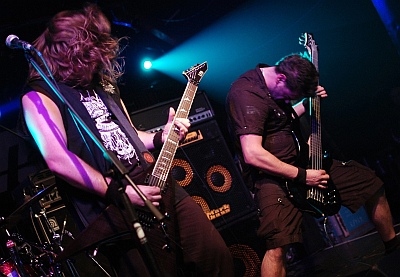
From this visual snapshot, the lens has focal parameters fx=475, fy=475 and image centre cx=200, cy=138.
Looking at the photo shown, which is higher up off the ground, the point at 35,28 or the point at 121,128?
the point at 35,28

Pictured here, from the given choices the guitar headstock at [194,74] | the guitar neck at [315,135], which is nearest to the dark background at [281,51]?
the guitar neck at [315,135]

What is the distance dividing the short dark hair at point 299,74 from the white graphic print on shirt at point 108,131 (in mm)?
1868

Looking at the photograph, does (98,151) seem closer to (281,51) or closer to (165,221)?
(165,221)

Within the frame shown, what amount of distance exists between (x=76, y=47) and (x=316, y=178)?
213 cm

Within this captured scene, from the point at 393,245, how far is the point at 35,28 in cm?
465

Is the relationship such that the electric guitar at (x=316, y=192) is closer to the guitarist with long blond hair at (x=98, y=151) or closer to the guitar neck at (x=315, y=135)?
the guitar neck at (x=315, y=135)

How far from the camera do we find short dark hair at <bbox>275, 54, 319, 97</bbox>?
3.94 meters

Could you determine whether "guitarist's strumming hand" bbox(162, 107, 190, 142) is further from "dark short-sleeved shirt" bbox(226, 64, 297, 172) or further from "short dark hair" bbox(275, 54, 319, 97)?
"short dark hair" bbox(275, 54, 319, 97)

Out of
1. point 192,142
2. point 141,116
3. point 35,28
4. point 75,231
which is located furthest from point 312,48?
point 35,28

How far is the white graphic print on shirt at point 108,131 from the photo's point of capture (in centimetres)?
246

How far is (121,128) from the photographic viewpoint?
2.59m

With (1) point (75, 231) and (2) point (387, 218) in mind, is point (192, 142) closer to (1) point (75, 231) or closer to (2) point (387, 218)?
(1) point (75, 231)

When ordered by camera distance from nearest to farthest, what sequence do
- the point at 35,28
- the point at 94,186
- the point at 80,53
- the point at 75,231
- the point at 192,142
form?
the point at 94,186 → the point at 80,53 → the point at 75,231 → the point at 192,142 → the point at 35,28

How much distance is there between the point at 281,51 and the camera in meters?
7.34
